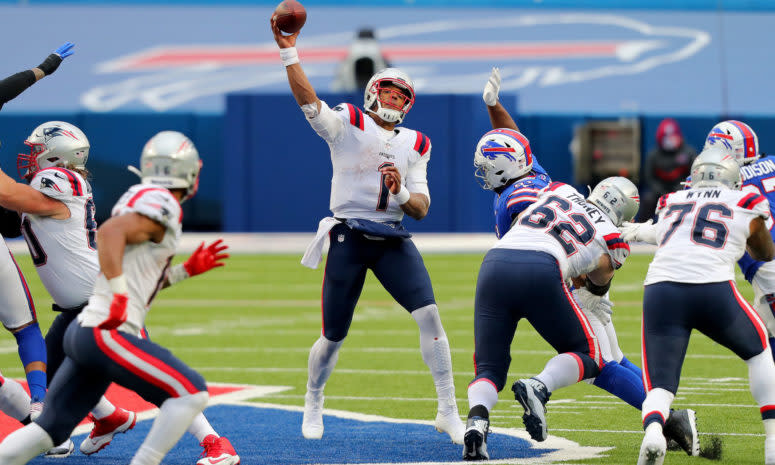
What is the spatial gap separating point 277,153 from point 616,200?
17.5 m

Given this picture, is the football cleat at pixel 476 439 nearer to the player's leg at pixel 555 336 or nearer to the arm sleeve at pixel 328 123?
the player's leg at pixel 555 336

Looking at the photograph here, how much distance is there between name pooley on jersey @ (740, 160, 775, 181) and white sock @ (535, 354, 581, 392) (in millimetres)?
1979

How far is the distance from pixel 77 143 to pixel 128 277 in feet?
4.93

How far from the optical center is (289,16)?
644 centimetres

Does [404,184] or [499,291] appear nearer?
[499,291]

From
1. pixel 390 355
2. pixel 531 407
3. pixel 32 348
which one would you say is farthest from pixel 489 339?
pixel 390 355

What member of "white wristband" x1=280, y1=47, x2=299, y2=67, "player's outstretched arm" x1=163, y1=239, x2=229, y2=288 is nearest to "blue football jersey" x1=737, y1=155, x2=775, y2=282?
"white wristband" x1=280, y1=47, x2=299, y2=67

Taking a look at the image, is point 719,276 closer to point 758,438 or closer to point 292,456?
point 758,438

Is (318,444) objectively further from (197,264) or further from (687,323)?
(687,323)

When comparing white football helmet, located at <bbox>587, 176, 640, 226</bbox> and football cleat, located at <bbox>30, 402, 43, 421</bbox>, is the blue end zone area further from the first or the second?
white football helmet, located at <bbox>587, 176, 640, 226</bbox>

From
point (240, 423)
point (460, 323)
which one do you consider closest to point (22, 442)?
point (240, 423)

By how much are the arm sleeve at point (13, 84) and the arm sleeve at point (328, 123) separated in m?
1.55

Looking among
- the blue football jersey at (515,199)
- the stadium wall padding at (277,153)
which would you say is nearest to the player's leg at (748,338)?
the blue football jersey at (515,199)

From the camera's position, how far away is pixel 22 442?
4.91m
